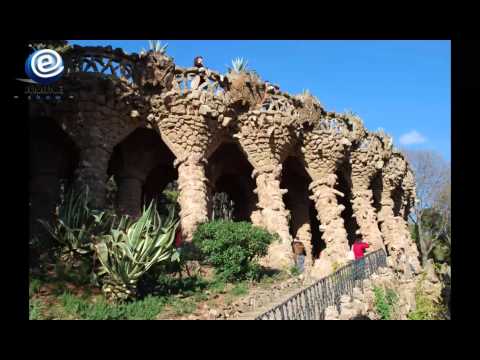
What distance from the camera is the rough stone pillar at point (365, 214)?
1512 cm

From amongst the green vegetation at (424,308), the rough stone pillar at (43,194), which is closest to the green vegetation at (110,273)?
the green vegetation at (424,308)

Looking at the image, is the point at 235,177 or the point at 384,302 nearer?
the point at 384,302

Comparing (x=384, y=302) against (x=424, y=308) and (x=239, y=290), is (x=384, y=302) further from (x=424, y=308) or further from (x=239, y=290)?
(x=239, y=290)

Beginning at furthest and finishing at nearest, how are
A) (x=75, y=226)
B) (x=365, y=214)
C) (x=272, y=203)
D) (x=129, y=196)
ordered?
1. (x=365, y=214)
2. (x=129, y=196)
3. (x=272, y=203)
4. (x=75, y=226)

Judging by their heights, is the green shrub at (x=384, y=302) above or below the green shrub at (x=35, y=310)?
below

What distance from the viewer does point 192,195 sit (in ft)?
35.4

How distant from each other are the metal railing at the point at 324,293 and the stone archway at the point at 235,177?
5774mm

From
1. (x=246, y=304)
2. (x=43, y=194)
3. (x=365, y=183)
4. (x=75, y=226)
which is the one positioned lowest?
(x=246, y=304)

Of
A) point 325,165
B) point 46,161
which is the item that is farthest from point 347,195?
point 46,161

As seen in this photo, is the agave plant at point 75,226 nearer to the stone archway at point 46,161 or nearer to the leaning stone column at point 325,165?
the stone archway at point 46,161

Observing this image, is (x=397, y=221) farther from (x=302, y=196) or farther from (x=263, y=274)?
(x=263, y=274)

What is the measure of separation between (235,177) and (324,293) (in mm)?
9492

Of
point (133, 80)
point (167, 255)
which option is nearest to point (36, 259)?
point (167, 255)
